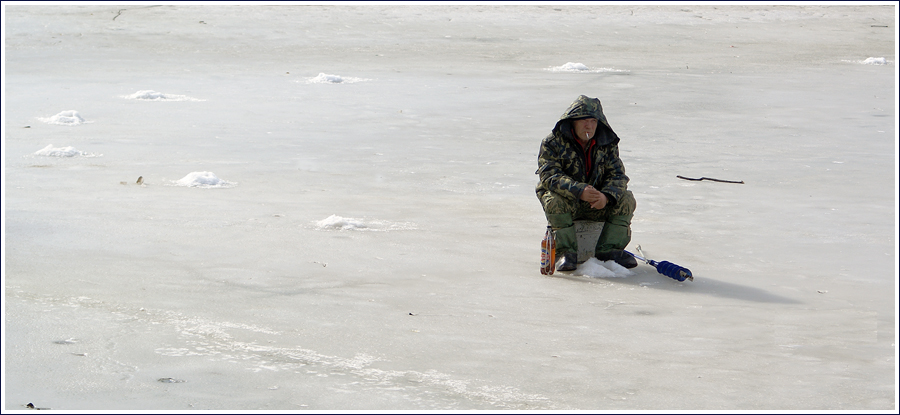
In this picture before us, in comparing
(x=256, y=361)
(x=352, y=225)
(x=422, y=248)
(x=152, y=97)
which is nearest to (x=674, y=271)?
(x=422, y=248)

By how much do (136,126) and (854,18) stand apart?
23.6 metres

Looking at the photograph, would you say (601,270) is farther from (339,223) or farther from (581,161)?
(339,223)

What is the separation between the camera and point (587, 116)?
5.96 metres

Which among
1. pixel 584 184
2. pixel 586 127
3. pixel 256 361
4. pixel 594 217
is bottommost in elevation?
pixel 256 361

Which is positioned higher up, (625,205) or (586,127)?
(586,127)

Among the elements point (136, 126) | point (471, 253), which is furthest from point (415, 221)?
point (136, 126)

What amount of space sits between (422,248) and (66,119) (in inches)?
268

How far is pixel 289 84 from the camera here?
52.0 ft

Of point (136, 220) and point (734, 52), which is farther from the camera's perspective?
point (734, 52)

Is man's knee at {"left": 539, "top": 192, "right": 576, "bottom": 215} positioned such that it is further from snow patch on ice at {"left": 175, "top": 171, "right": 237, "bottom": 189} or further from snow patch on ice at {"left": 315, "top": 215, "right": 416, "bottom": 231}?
snow patch on ice at {"left": 175, "top": 171, "right": 237, "bottom": 189}

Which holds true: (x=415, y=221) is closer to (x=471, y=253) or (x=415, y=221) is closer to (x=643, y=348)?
(x=471, y=253)

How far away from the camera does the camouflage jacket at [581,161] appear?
6098mm

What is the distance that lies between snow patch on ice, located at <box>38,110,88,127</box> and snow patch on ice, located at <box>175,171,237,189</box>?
378cm

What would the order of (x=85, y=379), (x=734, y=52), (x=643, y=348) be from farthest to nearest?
(x=734, y=52)
(x=643, y=348)
(x=85, y=379)
